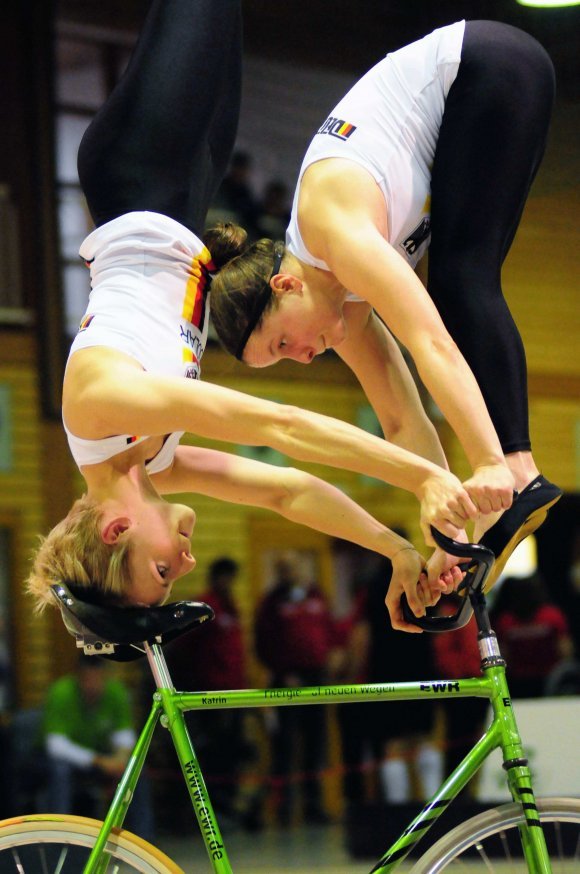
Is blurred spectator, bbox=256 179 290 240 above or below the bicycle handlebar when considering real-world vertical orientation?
above

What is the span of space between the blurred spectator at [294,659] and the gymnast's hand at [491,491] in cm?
476

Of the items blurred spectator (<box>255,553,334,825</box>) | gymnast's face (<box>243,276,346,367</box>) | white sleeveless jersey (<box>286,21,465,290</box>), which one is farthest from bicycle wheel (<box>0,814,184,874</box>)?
blurred spectator (<box>255,553,334,825</box>)

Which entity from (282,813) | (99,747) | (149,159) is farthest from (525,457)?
(282,813)

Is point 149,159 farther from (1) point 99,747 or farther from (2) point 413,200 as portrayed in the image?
(1) point 99,747

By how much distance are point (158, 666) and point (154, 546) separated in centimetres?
24

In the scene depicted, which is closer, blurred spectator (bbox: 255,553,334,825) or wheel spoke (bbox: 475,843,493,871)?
wheel spoke (bbox: 475,843,493,871)

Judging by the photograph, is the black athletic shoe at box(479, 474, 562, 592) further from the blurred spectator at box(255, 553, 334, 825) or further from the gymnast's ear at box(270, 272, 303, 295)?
the blurred spectator at box(255, 553, 334, 825)

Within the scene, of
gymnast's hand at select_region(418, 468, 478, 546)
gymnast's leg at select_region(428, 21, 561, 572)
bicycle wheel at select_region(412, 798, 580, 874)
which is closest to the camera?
gymnast's hand at select_region(418, 468, 478, 546)

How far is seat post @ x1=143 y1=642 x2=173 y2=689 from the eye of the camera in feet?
7.86

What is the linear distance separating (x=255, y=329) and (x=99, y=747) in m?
3.65

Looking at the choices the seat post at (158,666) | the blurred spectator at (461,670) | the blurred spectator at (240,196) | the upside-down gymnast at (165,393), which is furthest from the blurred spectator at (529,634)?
the seat post at (158,666)

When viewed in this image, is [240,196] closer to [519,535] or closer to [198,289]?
[198,289]

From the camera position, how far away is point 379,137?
258 cm

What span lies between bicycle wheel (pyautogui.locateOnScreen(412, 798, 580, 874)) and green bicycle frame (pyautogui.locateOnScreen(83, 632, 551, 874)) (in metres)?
0.04
